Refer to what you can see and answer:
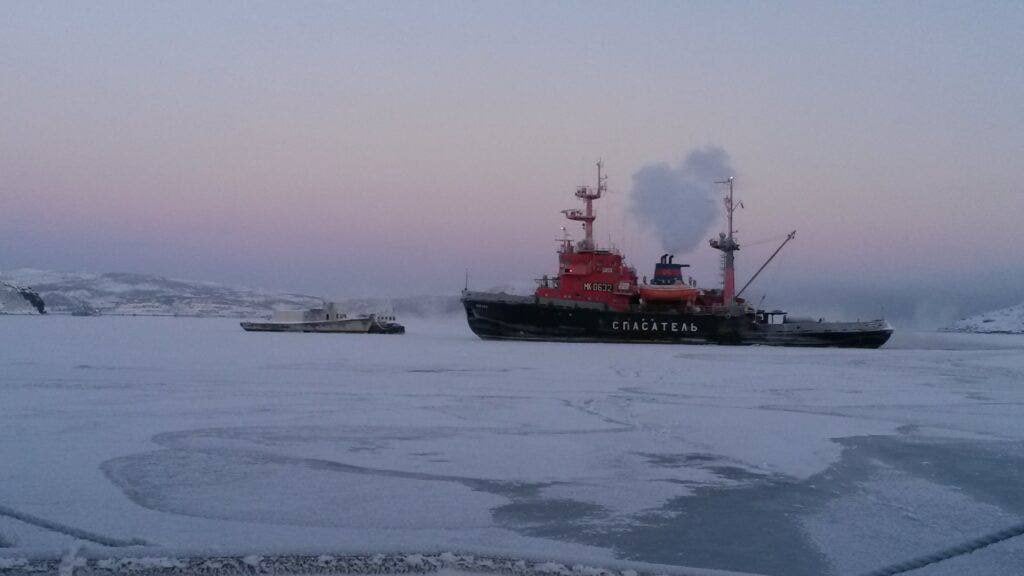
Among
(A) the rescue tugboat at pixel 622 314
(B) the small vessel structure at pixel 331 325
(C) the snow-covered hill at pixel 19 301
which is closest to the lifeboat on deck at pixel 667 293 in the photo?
(A) the rescue tugboat at pixel 622 314

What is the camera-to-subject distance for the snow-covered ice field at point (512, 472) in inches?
183

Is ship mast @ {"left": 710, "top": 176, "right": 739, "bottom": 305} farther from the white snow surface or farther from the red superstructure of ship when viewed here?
the white snow surface

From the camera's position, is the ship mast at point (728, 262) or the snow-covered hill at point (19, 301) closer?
the ship mast at point (728, 262)

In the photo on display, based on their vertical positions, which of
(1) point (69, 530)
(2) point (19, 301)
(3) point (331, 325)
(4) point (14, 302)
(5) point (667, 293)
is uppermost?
(5) point (667, 293)

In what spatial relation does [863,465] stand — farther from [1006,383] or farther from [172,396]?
[1006,383]

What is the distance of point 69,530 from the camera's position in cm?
463

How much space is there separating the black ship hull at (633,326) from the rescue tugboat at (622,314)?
0.05 m

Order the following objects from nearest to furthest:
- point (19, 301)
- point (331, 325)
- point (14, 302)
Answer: point (331, 325)
point (14, 302)
point (19, 301)

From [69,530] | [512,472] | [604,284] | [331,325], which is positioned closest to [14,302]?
[331,325]

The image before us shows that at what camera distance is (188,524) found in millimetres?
4883

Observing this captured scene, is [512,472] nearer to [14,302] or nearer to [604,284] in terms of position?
[604,284]

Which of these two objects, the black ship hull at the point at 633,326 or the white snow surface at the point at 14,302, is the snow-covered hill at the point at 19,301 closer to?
the white snow surface at the point at 14,302

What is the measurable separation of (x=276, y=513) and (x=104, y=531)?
99 centimetres

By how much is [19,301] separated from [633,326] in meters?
95.4
